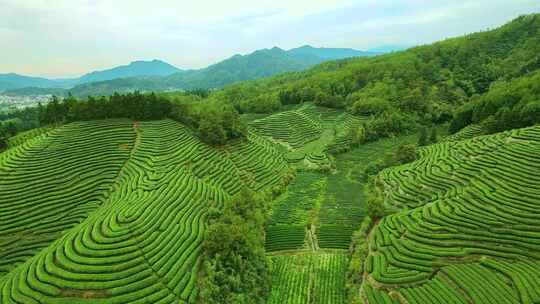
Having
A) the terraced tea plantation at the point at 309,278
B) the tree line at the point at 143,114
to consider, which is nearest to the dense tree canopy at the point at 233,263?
the terraced tea plantation at the point at 309,278

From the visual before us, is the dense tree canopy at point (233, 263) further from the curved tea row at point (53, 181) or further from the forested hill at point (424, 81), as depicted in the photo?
the forested hill at point (424, 81)

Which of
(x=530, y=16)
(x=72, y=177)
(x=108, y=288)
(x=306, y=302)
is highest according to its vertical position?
(x=530, y=16)

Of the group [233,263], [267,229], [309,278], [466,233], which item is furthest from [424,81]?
[233,263]

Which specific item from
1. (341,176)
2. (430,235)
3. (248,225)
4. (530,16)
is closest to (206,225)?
(248,225)

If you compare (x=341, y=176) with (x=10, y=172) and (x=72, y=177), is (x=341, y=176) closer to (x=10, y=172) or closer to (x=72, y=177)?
(x=72, y=177)

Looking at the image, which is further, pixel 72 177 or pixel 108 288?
pixel 72 177

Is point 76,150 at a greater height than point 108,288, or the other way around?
point 76,150
